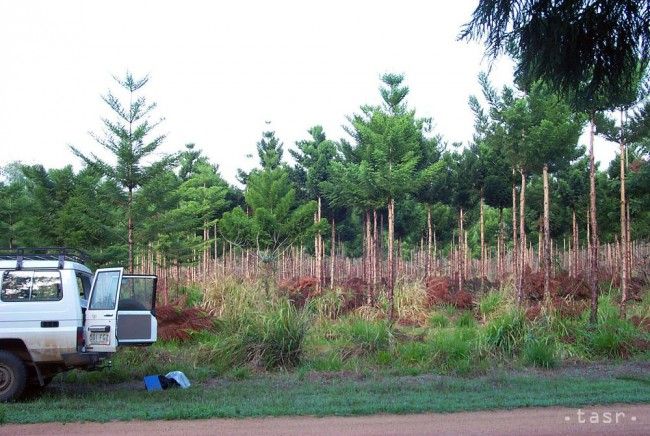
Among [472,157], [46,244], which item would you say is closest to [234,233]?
[46,244]

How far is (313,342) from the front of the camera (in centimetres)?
1534

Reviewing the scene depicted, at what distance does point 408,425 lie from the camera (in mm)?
8375

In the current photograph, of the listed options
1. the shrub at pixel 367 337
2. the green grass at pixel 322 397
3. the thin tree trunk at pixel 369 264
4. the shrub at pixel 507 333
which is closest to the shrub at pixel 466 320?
the thin tree trunk at pixel 369 264

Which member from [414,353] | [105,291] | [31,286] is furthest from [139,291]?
[414,353]

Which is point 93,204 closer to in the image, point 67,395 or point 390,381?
point 67,395

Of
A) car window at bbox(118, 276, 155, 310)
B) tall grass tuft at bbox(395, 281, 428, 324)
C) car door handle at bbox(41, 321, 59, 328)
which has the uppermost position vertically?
car window at bbox(118, 276, 155, 310)

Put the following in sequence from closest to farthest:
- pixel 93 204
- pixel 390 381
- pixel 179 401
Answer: pixel 179 401 < pixel 390 381 < pixel 93 204

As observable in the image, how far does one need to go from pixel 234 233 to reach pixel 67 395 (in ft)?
47.2

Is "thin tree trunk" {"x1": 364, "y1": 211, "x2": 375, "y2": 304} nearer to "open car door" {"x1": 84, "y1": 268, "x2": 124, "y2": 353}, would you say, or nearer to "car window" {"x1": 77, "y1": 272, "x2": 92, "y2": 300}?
"car window" {"x1": 77, "y1": 272, "x2": 92, "y2": 300}

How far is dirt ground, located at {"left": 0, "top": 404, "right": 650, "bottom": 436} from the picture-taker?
7984mm

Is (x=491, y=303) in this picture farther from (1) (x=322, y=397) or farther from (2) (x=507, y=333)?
(1) (x=322, y=397)

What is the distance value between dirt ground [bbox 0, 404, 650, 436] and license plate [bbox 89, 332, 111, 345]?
1963mm

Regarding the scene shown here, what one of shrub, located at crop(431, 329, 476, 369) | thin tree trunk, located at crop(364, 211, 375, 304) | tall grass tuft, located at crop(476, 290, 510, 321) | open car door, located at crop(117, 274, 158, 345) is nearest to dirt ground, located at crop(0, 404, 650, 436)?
open car door, located at crop(117, 274, 158, 345)

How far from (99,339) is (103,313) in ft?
1.29
